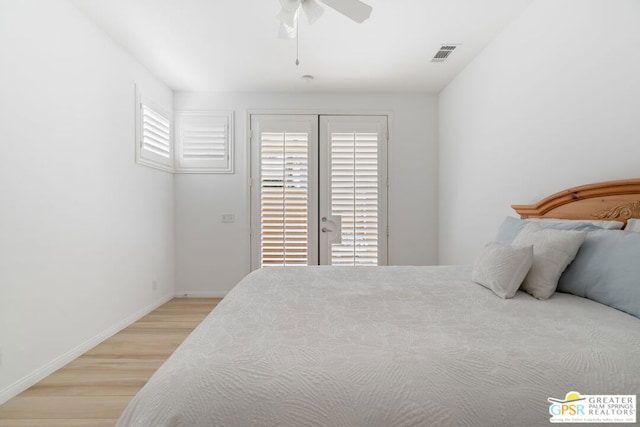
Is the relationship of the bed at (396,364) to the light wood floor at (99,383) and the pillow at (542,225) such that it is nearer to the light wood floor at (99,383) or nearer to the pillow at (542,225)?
the pillow at (542,225)

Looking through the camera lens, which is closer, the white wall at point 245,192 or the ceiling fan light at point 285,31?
the ceiling fan light at point 285,31

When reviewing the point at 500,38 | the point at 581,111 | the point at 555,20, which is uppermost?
the point at 500,38

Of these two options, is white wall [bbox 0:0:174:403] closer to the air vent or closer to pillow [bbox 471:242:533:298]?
pillow [bbox 471:242:533:298]

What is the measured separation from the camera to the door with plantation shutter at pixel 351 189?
3736mm

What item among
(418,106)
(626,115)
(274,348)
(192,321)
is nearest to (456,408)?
(274,348)

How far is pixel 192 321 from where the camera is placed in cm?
297

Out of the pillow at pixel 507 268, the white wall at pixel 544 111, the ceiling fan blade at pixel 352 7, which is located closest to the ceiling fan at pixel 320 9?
the ceiling fan blade at pixel 352 7

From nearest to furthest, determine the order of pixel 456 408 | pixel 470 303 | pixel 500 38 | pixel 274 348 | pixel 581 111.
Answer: pixel 456 408 → pixel 274 348 → pixel 470 303 → pixel 581 111 → pixel 500 38

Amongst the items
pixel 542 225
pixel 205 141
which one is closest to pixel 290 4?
pixel 542 225

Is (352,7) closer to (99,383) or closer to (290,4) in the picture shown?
(290,4)

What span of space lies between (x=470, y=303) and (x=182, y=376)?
1108 millimetres

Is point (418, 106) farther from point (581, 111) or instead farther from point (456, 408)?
point (456, 408)

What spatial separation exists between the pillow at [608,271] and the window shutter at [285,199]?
2.72 meters

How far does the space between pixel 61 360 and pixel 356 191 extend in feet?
10.1
